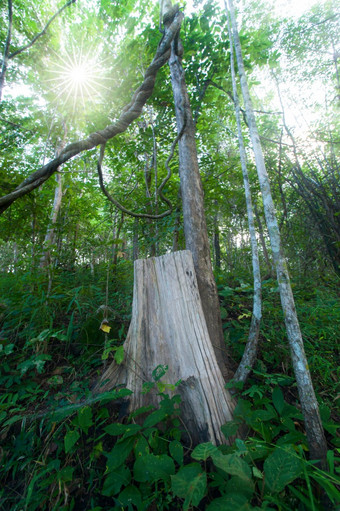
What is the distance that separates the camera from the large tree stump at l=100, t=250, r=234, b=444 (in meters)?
1.56

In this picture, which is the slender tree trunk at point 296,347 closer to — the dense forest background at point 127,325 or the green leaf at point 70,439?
the dense forest background at point 127,325

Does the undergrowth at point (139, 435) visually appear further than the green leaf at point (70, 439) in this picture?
No

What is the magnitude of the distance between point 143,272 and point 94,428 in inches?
51.2

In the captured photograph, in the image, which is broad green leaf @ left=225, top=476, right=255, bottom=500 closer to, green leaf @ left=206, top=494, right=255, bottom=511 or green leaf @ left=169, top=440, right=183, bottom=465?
green leaf @ left=206, top=494, right=255, bottom=511

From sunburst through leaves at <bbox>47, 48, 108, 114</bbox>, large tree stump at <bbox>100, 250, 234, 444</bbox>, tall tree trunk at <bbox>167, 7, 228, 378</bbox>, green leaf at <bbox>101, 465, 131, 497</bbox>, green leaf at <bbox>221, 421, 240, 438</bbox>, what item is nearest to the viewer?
green leaf at <bbox>101, 465, 131, 497</bbox>

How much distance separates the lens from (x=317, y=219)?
4.05 m

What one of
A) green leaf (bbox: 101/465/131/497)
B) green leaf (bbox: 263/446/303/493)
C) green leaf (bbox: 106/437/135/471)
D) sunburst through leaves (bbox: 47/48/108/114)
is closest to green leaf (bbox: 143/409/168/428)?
green leaf (bbox: 106/437/135/471)

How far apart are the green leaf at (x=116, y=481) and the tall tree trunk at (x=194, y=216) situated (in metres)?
1.06

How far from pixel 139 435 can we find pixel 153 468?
0.23 meters

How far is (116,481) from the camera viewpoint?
3.71 ft

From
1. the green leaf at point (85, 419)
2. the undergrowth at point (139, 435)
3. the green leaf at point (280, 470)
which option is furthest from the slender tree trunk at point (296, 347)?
the green leaf at point (85, 419)

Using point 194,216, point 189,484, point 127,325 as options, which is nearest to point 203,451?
point 189,484

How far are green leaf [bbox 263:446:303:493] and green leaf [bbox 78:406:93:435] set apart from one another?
1051 mm

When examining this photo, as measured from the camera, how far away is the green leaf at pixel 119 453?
114 centimetres
